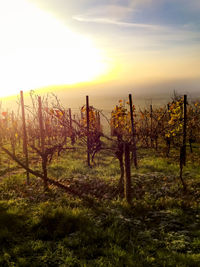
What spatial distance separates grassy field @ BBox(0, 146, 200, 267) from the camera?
4.30 meters

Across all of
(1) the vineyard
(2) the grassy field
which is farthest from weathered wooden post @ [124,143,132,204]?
(2) the grassy field

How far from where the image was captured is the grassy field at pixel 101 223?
4297mm

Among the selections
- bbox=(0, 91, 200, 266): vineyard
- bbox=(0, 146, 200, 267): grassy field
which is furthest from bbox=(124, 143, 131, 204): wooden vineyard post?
bbox=(0, 146, 200, 267): grassy field

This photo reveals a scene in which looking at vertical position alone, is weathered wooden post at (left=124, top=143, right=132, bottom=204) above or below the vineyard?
above

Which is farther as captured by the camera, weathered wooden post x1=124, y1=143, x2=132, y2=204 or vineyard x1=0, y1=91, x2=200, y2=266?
weathered wooden post x1=124, y1=143, x2=132, y2=204

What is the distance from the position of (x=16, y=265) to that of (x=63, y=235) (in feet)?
4.25

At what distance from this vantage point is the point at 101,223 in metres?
5.57

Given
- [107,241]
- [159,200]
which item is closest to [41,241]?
[107,241]

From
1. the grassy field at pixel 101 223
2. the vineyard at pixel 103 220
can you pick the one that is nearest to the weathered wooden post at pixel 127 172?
the vineyard at pixel 103 220

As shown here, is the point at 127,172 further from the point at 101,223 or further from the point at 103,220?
the point at 101,223

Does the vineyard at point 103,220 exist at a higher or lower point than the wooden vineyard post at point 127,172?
lower

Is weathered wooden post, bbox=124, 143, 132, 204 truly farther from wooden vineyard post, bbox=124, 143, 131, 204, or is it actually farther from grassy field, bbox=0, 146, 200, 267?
grassy field, bbox=0, 146, 200, 267

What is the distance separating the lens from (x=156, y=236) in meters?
5.14

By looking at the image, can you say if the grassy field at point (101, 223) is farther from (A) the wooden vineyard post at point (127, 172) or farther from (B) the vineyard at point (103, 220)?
(A) the wooden vineyard post at point (127, 172)
